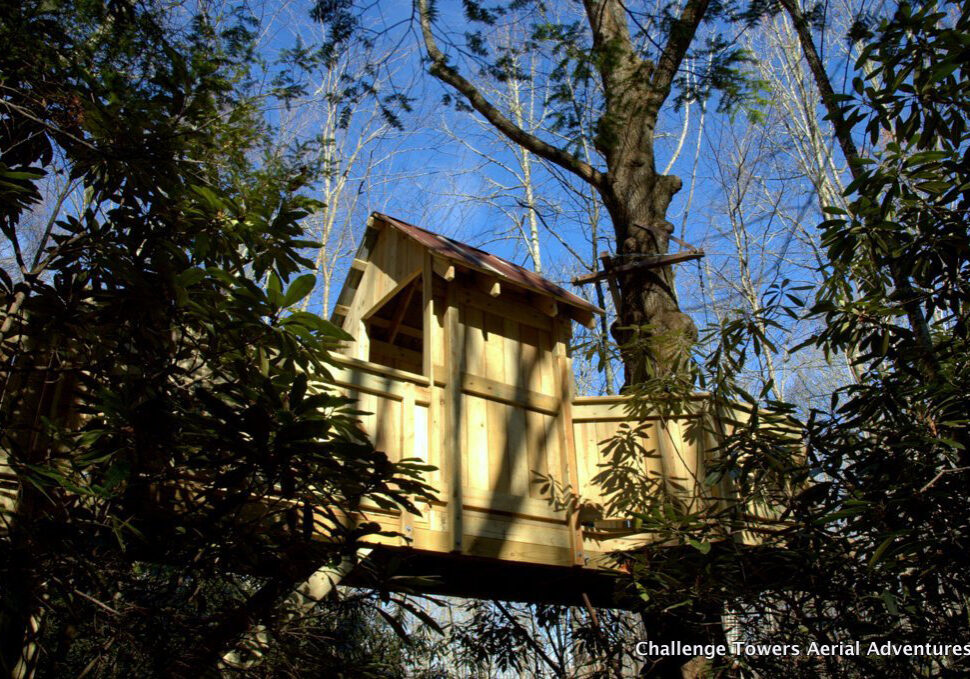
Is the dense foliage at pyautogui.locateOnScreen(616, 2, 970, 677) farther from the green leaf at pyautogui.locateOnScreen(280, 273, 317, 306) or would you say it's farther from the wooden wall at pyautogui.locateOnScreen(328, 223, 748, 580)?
the green leaf at pyautogui.locateOnScreen(280, 273, 317, 306)

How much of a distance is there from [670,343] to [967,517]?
2.41m

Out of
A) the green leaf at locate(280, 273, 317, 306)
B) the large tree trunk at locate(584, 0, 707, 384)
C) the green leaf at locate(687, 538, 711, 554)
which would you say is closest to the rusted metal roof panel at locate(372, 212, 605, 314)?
the large tree trunk at locate(584, 0, 707, 384)

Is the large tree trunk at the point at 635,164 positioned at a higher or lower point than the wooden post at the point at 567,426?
higher

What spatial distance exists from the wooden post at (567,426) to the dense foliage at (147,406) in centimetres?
233

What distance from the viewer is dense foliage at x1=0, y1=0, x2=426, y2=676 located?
265 cm

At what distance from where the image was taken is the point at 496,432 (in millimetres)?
5332

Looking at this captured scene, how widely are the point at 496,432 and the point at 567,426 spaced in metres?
0.61

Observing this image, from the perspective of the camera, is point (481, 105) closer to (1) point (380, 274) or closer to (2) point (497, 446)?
(1) point (380, 274)

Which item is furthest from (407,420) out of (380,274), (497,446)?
(380,274)

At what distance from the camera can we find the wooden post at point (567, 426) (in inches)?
203

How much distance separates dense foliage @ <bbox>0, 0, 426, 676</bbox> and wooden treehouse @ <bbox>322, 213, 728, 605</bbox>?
1.37m

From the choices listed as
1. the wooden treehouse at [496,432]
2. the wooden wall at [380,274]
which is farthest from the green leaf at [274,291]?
the wooden wall at [380,274]

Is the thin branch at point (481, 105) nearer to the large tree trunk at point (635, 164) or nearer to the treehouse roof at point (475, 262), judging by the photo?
the large tree trunk at point (635, 164)

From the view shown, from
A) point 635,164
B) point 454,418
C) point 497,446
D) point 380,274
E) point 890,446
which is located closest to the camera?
point 890,446
